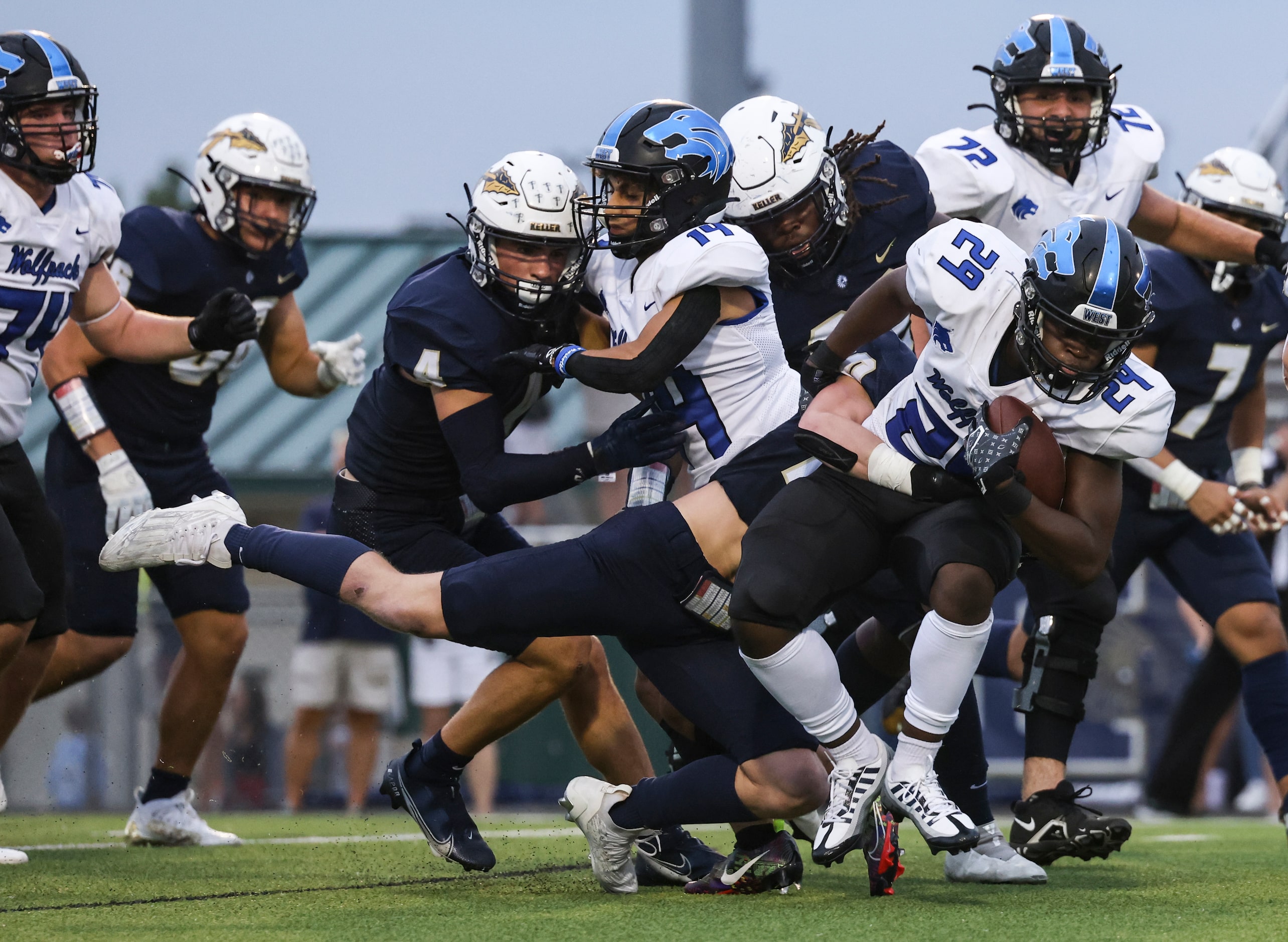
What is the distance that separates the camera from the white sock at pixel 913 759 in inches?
141

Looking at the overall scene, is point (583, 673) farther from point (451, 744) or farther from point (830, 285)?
point (830, 285)

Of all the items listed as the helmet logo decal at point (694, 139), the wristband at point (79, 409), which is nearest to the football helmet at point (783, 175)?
the helmet logo decal at point (694, 139)

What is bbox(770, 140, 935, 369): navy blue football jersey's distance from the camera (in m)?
4.46

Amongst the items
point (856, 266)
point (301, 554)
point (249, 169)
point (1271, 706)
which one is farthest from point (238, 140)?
point (1271, 706)

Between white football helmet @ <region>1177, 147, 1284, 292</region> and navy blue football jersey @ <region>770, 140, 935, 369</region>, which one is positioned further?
white football helmet @ <region>1177, 147, 1284, 292</region>

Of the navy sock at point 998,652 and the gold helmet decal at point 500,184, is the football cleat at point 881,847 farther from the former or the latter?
the gold helmet decal at point 500,184

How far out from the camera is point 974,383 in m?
3.60

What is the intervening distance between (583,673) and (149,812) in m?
1.84

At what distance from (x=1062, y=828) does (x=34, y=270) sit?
3.09m

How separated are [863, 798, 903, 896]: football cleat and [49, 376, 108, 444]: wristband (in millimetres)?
2719

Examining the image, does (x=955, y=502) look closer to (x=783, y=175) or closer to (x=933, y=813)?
(x=933, y=813)

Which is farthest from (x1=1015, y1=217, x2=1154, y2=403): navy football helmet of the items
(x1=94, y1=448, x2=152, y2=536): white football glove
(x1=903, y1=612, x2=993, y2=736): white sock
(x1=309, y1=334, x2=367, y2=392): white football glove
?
(x1=94, y1=448, x2=152, y2=536): white football glove

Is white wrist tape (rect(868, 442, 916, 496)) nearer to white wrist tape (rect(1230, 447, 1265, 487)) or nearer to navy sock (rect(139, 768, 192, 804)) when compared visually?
white wrist tape (rect(1230, 447, 1265, 487))

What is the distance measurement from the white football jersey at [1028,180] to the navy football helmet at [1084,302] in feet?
3.88
